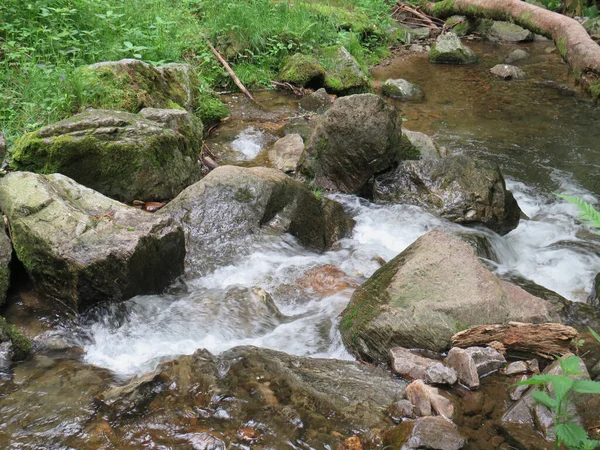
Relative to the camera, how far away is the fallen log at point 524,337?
11.5 ft

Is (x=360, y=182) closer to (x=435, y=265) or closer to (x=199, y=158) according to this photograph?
(x=199, y=158)

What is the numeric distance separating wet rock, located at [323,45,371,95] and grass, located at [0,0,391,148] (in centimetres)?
59

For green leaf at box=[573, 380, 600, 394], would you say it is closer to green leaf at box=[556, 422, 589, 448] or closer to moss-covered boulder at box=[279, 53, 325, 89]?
green leaf at box=[556, 422, 589, 448]

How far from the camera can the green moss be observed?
3.29 metres

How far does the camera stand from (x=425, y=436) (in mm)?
2725

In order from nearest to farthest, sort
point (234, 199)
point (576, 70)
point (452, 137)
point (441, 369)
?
point (441, 369), point (234, 199), point (576, 70), point (452, 137)

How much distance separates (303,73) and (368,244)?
501 centimetres

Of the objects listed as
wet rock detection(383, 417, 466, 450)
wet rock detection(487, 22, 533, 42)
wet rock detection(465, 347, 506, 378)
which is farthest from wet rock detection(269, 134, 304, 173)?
wet rock detection(487, 22, 533, 42)

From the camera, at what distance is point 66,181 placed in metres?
4.32

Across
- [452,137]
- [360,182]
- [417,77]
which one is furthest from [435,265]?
[417,77]

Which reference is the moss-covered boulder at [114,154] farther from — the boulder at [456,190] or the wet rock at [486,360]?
the wet rock at [486,360]

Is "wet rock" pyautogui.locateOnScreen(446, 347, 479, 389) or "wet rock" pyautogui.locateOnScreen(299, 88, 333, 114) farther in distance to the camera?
"wet rock" pyautogui.locateOnScreen(299, 88, 333, 114)

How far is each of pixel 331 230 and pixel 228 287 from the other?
141 centimetres

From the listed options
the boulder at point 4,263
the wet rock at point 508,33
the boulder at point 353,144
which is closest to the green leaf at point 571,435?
the boulder at point 4,263
